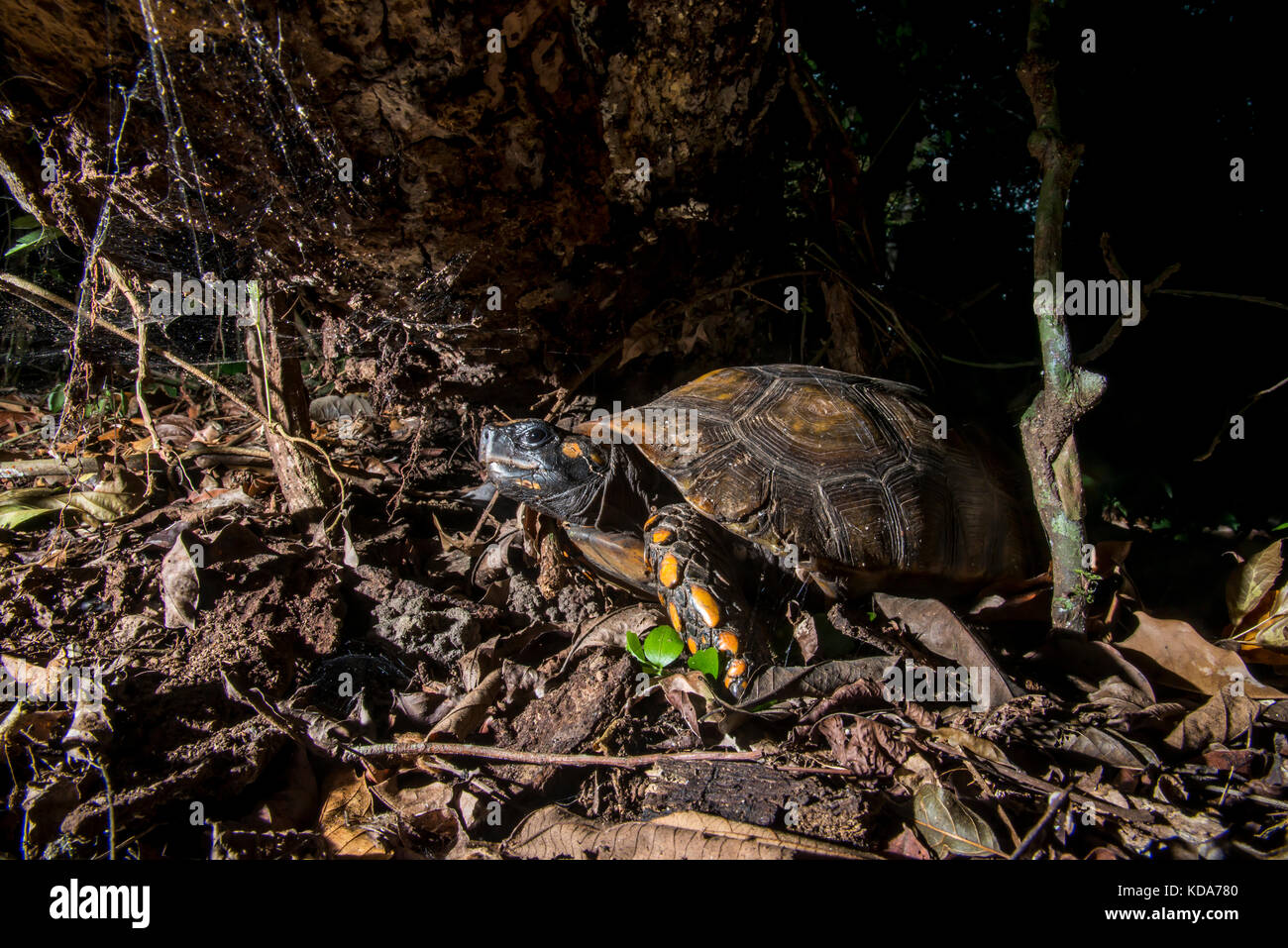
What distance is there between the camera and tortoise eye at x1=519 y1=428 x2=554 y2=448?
2.96 meters

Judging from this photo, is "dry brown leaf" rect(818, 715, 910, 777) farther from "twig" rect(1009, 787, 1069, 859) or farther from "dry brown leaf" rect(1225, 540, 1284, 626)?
"dry brown leaf" rect(1225, 540, 1284, 626)

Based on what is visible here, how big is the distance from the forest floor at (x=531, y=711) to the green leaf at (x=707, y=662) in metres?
0.04

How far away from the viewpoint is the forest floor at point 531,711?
1.63m

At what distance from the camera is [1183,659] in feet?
7.32

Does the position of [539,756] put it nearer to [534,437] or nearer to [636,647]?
[636,647]

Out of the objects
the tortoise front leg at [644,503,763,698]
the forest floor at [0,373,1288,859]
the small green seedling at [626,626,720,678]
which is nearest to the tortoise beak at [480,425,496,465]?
the forest floor at [0,373,1288,859]

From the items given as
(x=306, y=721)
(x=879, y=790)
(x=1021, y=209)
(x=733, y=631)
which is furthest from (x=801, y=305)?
(x=306, y=721)

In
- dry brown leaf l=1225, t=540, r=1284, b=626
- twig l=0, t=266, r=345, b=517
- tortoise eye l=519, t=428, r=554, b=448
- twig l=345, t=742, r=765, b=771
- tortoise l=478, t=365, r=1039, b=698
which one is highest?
twig l=0, t=266, r=345, b=517

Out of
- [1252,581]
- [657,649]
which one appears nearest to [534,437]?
[657,649]

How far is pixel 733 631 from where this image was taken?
228cm

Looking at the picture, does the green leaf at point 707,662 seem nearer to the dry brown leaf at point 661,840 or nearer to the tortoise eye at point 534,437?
the dry brown leaf at point 661,840

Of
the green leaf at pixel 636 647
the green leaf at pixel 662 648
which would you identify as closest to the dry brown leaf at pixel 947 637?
the green leaf at pixel 662 648

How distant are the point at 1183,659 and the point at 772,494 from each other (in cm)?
171
